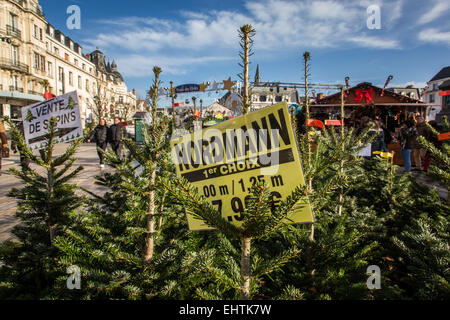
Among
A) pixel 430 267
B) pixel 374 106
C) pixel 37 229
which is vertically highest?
pixel 374 106

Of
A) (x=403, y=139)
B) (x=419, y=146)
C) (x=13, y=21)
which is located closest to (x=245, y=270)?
(x=419, y=146)

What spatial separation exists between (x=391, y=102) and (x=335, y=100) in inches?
95.2

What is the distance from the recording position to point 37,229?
2.18 meters

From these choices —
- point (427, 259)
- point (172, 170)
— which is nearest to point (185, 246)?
point (172, 170)

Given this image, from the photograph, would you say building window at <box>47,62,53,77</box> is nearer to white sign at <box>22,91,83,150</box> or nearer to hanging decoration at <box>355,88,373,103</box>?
hanging decoration at <box>355,88,373,103</box>

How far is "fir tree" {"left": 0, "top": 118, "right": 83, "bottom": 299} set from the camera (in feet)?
6.28

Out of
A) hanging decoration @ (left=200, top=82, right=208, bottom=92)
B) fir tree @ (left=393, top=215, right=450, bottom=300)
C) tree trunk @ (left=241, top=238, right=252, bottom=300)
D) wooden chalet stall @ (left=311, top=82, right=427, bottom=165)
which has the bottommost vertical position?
fir tree @ (left=393, top=215, right=450, bottom=300)

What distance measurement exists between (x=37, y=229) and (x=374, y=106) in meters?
12.8

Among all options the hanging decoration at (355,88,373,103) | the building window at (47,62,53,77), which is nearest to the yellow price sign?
the hanging decoration at (355,88,373,103)

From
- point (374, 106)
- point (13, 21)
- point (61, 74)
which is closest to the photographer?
point (374, 106)

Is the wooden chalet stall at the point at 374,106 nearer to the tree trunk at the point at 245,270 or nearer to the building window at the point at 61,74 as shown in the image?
the tree trunk at the point at 245,270

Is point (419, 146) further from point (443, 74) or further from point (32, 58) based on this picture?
point (443, 74)

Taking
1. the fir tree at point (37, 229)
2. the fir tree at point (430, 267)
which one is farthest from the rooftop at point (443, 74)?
the fir tree at point (37, 229)

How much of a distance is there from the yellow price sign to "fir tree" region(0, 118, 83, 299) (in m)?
1.37
